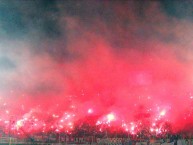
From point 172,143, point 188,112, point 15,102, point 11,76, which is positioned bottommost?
point 172,143

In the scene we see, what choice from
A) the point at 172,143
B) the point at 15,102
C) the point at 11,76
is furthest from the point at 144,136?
the point at 11,76

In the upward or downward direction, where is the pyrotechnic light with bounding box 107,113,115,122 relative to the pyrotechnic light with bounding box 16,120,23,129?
upward

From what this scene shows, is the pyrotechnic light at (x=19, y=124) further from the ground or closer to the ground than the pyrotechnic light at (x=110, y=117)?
closer to the ground

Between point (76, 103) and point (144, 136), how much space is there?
6223 millimetres

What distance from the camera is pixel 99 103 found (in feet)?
69.6

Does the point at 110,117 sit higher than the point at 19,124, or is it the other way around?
the point at 110,117

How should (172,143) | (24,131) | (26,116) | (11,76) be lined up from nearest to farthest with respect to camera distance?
(172,143), (24,131), (26,116), (11,76)

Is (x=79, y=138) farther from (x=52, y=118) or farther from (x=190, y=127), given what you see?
(x=190, y=127)

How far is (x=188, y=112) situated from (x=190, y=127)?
1.25m

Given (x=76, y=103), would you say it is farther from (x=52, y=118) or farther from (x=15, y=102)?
(x=15, y=102)

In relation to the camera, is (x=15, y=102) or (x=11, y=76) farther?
(x=11, y=76)

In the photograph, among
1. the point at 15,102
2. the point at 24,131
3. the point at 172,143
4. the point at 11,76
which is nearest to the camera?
the point at 172,143

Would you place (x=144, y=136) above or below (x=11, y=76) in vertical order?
below

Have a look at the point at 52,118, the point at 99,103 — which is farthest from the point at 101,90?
the point at 52,118
